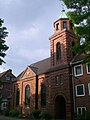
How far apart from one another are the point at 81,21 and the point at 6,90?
48542 mm

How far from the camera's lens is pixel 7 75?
63875 millimetres

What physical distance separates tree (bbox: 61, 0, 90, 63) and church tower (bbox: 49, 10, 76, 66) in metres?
16.8

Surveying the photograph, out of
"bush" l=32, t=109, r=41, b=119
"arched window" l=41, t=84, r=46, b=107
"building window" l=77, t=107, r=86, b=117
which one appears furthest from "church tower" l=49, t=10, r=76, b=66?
"bush" l=32, t=109, r=41, b=119

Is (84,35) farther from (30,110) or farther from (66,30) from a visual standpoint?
(30,110)

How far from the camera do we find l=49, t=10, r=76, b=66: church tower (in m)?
34.0

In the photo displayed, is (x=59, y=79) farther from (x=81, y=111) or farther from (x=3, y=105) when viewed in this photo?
(x=3, y=105)

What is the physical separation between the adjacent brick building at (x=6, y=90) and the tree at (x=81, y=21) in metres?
37.3

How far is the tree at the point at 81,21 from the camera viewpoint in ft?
51.7

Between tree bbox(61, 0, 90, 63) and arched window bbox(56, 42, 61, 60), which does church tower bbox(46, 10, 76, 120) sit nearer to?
arched window bbox(56, 42, 61, 60)

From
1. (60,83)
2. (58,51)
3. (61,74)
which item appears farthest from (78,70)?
(58,51)

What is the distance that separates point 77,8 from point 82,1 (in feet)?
2.72

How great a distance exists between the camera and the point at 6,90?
60406mm

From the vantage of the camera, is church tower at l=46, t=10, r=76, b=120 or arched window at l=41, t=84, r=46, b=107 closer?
church tower at l=46, t=10, r=76, b=120

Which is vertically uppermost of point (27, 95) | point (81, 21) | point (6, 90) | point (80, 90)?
→ point (81, 21)
